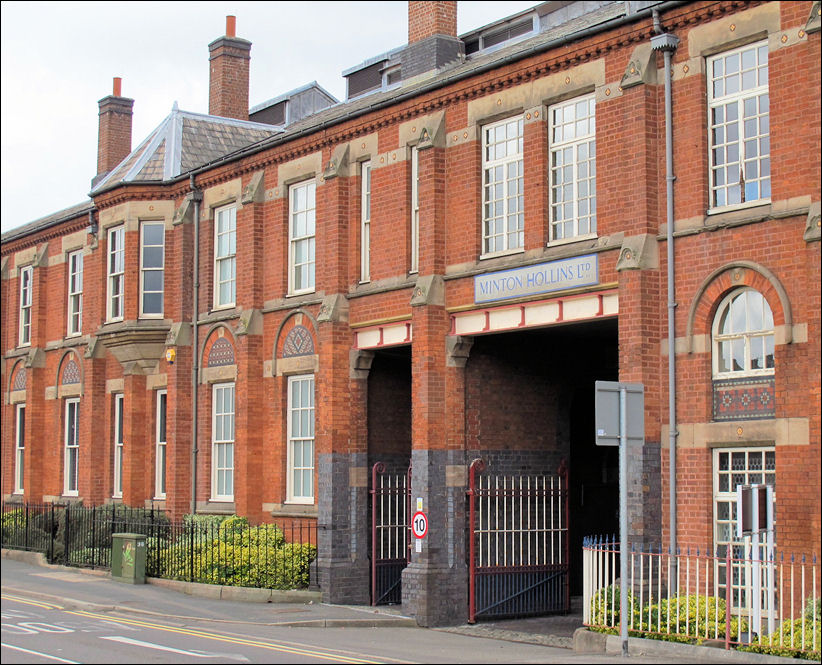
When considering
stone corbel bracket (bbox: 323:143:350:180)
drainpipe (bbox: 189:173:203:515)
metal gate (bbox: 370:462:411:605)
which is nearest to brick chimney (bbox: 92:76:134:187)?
drainpipe (bbox: 189:173:203:515)

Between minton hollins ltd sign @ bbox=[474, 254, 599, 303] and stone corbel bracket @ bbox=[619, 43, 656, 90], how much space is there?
264 cm

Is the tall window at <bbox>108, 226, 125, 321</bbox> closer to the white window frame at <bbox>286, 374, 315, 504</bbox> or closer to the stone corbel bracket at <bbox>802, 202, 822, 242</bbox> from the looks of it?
the white window frame at <bbox>286, 374, 315, 504</bbox>

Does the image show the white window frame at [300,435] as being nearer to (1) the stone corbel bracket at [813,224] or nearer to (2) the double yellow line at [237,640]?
(2) the double yellow line at [237,640]

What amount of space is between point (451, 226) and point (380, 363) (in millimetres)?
3898

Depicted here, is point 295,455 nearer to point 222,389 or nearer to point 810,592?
point 222,389

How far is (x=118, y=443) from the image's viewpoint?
31.9 metres

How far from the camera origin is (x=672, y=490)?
Result: 16859 millimetres

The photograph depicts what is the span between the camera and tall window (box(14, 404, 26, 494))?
Answer: 36.8 metres

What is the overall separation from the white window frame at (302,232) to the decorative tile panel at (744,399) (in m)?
10.7

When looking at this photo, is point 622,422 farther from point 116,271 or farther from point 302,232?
point 116,271

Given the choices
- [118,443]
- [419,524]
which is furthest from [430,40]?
[118,443]

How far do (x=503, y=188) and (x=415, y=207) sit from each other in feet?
7.63

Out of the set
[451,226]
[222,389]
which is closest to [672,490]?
[451,226]

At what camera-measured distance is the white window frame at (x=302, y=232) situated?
25312 millimetres
